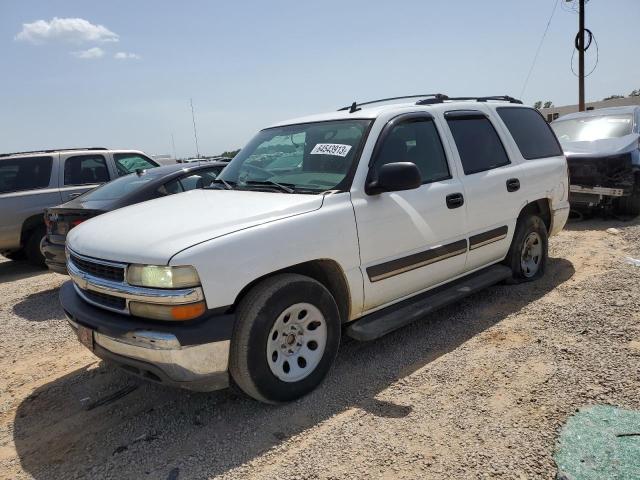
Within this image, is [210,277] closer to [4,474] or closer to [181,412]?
[181,412]

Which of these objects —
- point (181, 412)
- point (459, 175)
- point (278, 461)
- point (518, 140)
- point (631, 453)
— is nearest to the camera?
point (631, 453)

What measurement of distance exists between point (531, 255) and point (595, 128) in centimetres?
539

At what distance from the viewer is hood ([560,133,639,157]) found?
26.2 feet

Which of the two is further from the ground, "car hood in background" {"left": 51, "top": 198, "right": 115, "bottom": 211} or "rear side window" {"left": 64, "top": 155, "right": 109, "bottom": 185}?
"rear side window" {"left": 64, "top": 155, "right": 109, "bottom": 185}

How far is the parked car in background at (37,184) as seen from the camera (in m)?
7.32

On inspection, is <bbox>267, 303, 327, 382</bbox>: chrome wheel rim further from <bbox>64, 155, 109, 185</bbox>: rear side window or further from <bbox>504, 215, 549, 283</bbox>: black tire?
<bbox>64, 155, 109, 185</bbox>: rear side window

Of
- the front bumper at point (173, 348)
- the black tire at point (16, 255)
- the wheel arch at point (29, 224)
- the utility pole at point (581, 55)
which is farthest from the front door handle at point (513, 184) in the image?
the utility pole at point (581, 55)

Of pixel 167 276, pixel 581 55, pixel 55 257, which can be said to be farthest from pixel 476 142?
pixel 581 55

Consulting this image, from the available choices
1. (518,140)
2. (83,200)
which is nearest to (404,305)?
(518,140)

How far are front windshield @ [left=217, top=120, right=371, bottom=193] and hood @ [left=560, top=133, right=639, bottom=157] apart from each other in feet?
19.5

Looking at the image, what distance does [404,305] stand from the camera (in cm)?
381

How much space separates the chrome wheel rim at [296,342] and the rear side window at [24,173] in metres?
6.20

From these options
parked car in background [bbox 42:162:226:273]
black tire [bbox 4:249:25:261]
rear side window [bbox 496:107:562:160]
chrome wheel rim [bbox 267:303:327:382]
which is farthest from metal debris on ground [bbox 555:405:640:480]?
black tire [bbox 4:249:25:261]

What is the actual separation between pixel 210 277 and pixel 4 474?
156cm
